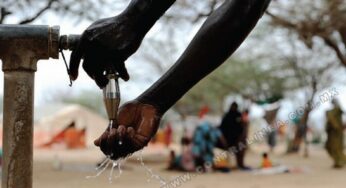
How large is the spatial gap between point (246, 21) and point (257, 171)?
41.6ft

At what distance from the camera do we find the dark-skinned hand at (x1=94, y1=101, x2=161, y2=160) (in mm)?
972

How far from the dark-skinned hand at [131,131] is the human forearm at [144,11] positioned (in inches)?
5.6

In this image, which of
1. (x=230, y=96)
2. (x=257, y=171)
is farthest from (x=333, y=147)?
(x=230, y=96)

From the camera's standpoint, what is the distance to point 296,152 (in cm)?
2409

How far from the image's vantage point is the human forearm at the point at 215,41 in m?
0.94

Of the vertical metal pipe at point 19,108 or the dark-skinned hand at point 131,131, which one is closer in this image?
the dark-skinned hand at point 131,131

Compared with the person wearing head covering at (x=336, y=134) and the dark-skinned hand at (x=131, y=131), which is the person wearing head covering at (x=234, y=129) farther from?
the dark-skinned hand at (x=131, y=131)

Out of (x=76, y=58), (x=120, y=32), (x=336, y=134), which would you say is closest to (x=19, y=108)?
(x=76, y=58)

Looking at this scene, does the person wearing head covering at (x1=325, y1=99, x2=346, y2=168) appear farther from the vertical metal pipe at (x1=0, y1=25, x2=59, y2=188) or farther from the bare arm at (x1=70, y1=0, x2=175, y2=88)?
the bare arm at (x1=70, y1=0, x2=175, y2=88)

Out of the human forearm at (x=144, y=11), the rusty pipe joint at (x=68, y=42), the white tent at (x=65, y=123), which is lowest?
the human forearm at (x=144, y=11)

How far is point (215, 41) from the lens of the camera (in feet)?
3.09

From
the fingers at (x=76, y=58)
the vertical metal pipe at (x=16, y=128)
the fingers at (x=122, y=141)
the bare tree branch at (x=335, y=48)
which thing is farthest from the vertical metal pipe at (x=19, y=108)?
the bare tree branch at (x=335, y=48)

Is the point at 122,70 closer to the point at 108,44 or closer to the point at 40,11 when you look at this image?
the point at 108,44

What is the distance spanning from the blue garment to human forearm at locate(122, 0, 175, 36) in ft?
39.0
